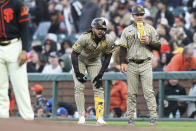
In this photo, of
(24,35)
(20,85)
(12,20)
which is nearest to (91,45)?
(24,35)

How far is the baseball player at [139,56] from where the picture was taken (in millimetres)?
9136

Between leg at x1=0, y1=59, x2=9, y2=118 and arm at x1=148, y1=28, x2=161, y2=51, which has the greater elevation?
arm at x1=148, y1=28, x2=161, y2=51

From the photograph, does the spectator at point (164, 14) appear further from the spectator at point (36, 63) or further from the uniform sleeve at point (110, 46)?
the uniform sleeve at point (110, 46)

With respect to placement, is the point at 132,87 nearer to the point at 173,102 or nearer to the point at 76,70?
the point at 76,70

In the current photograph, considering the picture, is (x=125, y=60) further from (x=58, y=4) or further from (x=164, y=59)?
(x=58, y=4)

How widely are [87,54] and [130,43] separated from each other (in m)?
0.78

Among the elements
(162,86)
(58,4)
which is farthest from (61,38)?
(162,86)

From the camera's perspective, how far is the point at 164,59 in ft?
43.9

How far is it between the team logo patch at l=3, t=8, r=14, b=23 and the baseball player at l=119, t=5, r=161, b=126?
2.20m

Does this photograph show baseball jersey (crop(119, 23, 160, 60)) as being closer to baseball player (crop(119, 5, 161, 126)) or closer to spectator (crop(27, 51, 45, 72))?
baseball player (crop(119, 5, 161, 126))

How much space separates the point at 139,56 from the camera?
9.20 metres

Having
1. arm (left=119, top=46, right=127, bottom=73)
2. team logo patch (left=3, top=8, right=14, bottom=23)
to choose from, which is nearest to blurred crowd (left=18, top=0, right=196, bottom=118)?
arm (left=119, top=46, right=127, bottom=73)

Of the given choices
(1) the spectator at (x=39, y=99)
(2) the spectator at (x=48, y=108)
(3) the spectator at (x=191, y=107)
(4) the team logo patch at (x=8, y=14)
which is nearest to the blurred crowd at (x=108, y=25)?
(3) the spectator at (x=191, y=107)

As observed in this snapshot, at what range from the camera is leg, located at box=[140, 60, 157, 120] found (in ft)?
29.9
